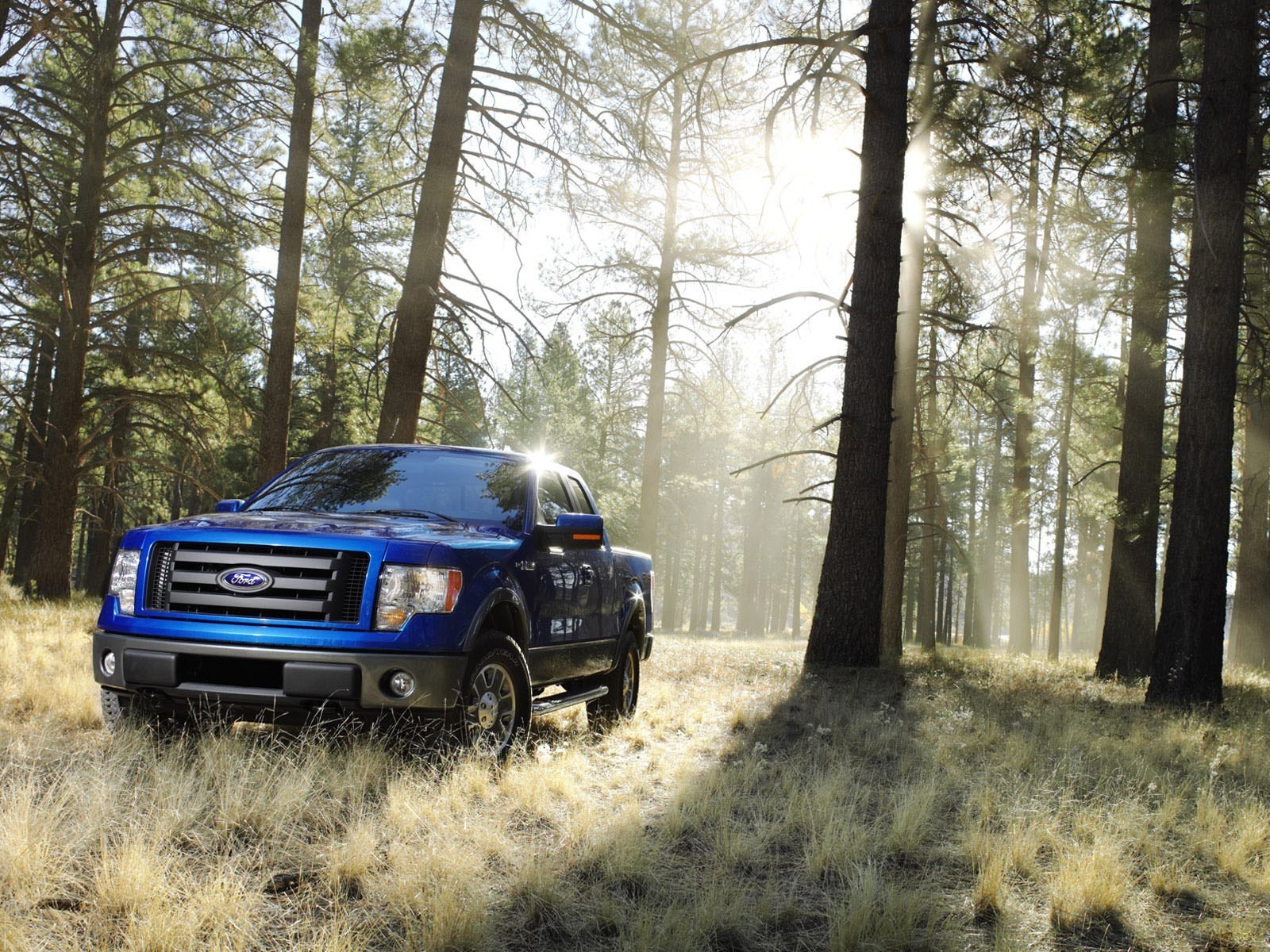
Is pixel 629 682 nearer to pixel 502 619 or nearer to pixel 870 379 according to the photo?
pixel 502 619

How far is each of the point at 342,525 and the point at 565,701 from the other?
204 centimetres

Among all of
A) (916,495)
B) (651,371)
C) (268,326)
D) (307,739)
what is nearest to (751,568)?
(916,495)

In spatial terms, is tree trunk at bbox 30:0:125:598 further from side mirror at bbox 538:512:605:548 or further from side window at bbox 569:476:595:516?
side mirror at bbox 538:512:605:548

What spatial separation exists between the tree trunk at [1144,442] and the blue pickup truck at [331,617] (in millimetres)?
10817

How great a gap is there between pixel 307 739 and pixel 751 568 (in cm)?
4987

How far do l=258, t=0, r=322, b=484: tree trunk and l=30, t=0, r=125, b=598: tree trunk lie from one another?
10.3ft

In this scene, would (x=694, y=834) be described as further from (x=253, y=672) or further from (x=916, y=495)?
(x=916, y=495)

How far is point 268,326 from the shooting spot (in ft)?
53.6

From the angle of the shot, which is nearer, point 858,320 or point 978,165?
point 858,320

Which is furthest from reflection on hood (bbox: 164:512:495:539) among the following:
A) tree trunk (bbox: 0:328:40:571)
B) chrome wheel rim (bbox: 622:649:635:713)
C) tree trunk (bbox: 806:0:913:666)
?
tree trunk (bbox: 0:328:40:571)

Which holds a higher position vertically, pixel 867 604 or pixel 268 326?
pixel 268 326

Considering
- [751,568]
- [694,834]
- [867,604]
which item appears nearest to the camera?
[694,834]

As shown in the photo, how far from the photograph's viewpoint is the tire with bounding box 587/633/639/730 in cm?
813

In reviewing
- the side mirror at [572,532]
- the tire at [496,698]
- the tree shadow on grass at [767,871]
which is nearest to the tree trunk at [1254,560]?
the tree shadow on grass at [767,871]
